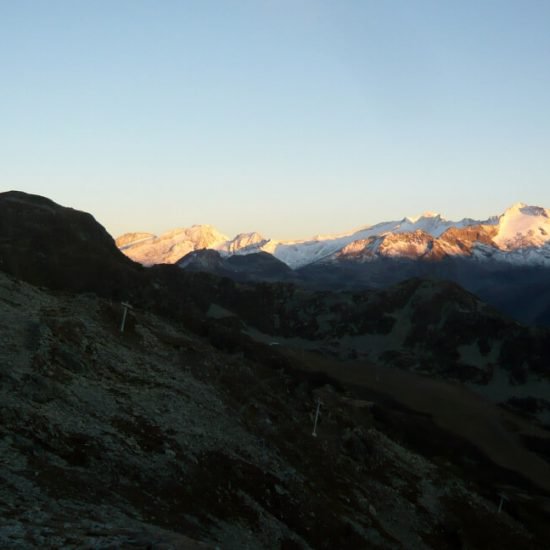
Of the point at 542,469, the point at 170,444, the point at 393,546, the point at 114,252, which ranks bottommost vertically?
the point at 542,469

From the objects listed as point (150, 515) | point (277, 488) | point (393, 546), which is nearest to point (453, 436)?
point (393, 546)

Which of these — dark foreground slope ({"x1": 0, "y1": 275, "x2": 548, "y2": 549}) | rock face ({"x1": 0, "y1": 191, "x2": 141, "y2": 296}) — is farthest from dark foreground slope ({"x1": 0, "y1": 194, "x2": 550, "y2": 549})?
Answer: rock face ({"x1": 0, "y1": 191, "x2": 141, "y2": 296})

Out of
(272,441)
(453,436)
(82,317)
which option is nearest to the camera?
(272,441)

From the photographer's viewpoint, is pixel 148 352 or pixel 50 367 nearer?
pixel 50 367

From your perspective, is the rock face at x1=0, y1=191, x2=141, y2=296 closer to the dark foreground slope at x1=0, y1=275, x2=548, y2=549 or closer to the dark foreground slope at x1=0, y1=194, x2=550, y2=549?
the dark foreground slope at x1=0, y1=194, x2=550, y2=549

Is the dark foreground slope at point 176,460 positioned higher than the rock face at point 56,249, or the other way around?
the rock face at point 56,249

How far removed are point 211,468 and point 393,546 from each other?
70.8 ft

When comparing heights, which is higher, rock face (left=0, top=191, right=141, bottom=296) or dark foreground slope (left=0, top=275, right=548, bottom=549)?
rock face (left=0, top=191, right=141, bottom=296)

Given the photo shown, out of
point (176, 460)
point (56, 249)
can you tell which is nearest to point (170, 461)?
point (176, 460)

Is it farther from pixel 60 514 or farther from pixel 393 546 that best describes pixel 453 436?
pixel 60 514

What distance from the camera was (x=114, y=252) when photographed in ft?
624

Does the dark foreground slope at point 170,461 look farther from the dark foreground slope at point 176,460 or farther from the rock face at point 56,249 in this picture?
the rock face at point 56,249

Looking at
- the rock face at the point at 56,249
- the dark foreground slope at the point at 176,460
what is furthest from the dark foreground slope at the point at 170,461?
the rock face at the point at 56,249

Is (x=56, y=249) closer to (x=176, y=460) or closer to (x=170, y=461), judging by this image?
(x=176, y=460)
